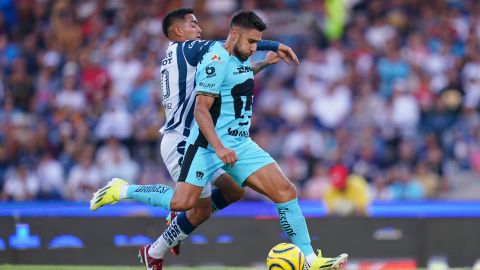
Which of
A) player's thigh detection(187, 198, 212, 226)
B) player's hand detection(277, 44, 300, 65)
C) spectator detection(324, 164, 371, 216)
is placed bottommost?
spectator detection(324, 164, 371, 216)

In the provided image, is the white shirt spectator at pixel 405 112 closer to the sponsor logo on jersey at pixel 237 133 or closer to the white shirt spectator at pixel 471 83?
the white shirt spectator at pixel 471 83

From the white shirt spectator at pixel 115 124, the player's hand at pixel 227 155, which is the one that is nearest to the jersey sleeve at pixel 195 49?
the player's hand at pixel 227 155

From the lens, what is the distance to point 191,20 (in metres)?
9.56

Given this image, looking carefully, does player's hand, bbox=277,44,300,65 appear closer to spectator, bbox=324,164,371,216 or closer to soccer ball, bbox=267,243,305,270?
soccer ball, bbox=267,243,305,270

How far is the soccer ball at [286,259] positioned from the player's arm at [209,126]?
3.02ft

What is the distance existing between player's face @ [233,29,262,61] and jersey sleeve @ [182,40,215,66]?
261mm

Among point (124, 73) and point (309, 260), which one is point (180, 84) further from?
point (124, 73)

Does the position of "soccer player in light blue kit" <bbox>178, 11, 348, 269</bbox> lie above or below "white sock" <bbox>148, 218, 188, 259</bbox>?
above

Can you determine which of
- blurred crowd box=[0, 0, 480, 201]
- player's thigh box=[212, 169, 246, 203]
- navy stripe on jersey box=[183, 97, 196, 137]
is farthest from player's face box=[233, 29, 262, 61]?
Answer: blurred crowd box=[0, 0, 480, 201]

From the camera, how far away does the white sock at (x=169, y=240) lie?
925 cm

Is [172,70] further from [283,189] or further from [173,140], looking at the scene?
[283,189]

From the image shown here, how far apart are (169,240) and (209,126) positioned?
1431mm

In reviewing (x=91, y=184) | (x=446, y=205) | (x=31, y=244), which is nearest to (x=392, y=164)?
(x=446, y=205)

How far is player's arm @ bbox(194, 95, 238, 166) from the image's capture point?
831cm
